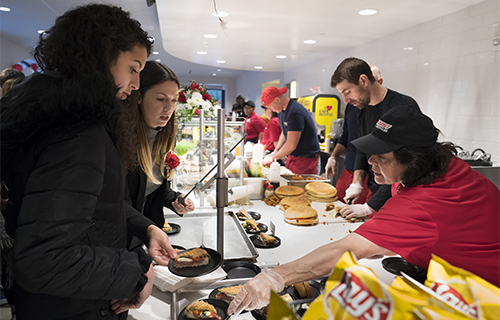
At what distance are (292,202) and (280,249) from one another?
0.74 meters

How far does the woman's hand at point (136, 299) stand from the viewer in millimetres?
881

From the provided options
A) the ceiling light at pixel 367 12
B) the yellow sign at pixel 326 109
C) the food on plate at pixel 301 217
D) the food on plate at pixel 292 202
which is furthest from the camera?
the yellow sign at pixel 326 109

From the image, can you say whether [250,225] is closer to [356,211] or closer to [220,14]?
[356,211]

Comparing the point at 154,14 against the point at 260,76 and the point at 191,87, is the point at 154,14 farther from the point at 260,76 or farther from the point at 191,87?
the point at 260,76

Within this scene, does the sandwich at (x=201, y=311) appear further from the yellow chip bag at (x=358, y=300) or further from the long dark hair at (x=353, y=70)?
the long dark hair at (x=353, y=70)

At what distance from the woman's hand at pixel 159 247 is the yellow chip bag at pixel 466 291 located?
880 millimetres

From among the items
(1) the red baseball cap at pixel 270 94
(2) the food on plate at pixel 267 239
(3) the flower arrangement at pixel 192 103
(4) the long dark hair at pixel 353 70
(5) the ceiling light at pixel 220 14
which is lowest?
(2) the food on plate at pixel 267 239

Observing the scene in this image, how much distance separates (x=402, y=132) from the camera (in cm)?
126

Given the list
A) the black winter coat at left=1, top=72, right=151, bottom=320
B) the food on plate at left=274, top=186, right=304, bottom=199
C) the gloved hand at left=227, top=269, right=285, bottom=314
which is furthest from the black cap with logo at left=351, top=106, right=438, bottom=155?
the food on plate at left=274, top=186, right=304, bottom=199

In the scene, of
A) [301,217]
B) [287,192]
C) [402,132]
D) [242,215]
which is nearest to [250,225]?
[242,215]

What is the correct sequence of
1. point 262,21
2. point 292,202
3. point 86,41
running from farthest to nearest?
point 262,21, point 292,202, point 86,41

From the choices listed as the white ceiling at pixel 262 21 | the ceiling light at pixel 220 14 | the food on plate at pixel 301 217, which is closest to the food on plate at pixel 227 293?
the food on plate at pixel 301 217

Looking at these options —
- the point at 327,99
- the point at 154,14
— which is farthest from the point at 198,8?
the point at 327,99

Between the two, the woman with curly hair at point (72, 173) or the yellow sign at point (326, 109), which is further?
the yellow sign at point (326, 109)
